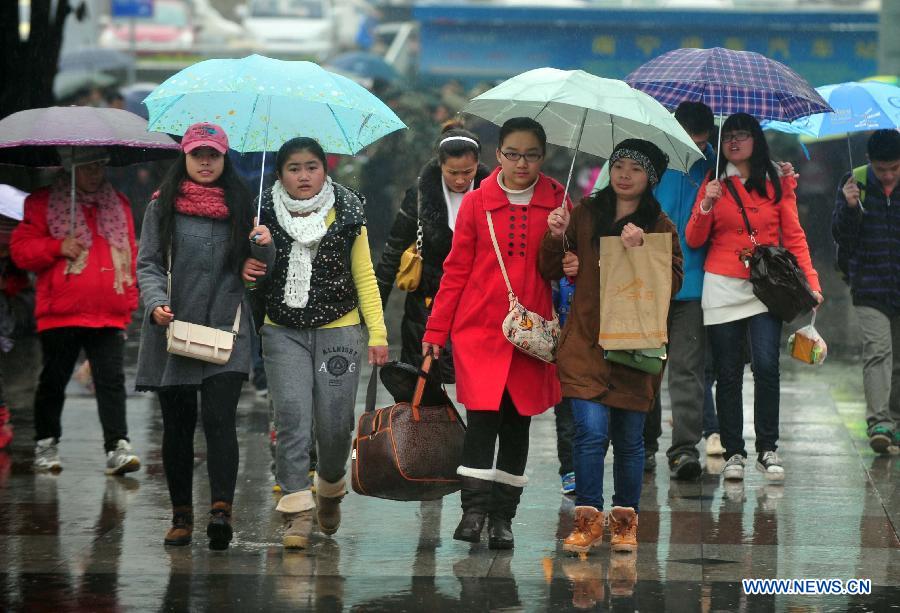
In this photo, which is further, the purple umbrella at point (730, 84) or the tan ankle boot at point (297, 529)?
the purple umbrella at point (730, 84)

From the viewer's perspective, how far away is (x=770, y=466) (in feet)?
27.5

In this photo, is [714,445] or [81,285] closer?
[81,285]

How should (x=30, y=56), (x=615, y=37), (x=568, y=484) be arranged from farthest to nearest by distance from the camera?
(x=615, y=37) → (x=30, y=56) → (x=568, y=484)

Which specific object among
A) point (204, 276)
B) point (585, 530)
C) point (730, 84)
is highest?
point (730, 84)

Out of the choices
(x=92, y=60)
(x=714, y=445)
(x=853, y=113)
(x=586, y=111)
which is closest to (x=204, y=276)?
(x=586, y=111)

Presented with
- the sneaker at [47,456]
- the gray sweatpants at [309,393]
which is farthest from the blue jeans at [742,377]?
the sneaker at [47,456]

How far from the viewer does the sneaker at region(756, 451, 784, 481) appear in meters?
8.33

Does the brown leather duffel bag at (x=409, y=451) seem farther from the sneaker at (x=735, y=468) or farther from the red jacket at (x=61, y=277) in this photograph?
the red jacket at (x=61, y=277)

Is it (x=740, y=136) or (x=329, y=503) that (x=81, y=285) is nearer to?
(x=329, y=503)

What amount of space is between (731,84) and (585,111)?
1045 millimetres

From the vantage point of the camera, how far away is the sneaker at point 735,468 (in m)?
8.27

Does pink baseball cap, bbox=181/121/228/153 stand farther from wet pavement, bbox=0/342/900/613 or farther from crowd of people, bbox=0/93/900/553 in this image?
wet pavement, bbox=0/342/900/613

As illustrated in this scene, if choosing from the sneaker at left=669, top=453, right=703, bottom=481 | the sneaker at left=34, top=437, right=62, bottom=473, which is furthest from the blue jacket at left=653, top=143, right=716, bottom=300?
the sneaker at left=34, top=437, right=62, bottom=473

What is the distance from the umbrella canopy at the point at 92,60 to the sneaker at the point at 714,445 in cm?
1799
